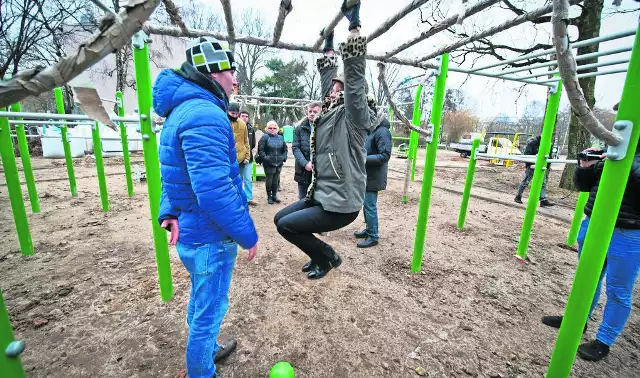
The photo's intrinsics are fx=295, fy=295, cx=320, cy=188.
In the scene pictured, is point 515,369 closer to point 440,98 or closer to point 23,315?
point 440,98

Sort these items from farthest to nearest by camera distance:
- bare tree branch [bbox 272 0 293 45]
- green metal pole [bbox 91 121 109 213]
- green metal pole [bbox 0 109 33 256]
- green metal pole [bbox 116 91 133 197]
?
green metal pole [bbox 116 91 133 197] < green metal pole [bbox 91 121 109 213] < green metal pole [bbox 0 109 33 256] < bare tree branch [bbox 272 0 293 45]

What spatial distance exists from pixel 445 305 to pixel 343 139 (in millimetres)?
1839

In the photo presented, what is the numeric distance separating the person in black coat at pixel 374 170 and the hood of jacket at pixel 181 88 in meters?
2.60

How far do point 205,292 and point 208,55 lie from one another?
1196mm

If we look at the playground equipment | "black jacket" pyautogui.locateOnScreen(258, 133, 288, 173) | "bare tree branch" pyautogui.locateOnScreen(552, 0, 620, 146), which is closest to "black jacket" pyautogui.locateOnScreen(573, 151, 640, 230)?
the playground equipment

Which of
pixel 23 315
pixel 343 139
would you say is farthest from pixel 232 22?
pixel 23 315

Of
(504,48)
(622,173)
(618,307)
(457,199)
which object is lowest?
(457,199)

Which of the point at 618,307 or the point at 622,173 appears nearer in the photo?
the point at 622,173

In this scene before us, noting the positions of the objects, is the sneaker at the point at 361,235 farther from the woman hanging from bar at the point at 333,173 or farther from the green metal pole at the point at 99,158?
the green metal pole at the point at 99,158

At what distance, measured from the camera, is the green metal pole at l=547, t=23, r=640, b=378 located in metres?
1.20

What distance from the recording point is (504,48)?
952cm

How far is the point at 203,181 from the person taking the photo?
1281 millimetres

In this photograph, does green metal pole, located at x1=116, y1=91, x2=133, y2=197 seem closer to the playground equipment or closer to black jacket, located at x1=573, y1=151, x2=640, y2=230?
the playground equipment

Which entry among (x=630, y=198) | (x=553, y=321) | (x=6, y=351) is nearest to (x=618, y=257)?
(x=630, y=198)
